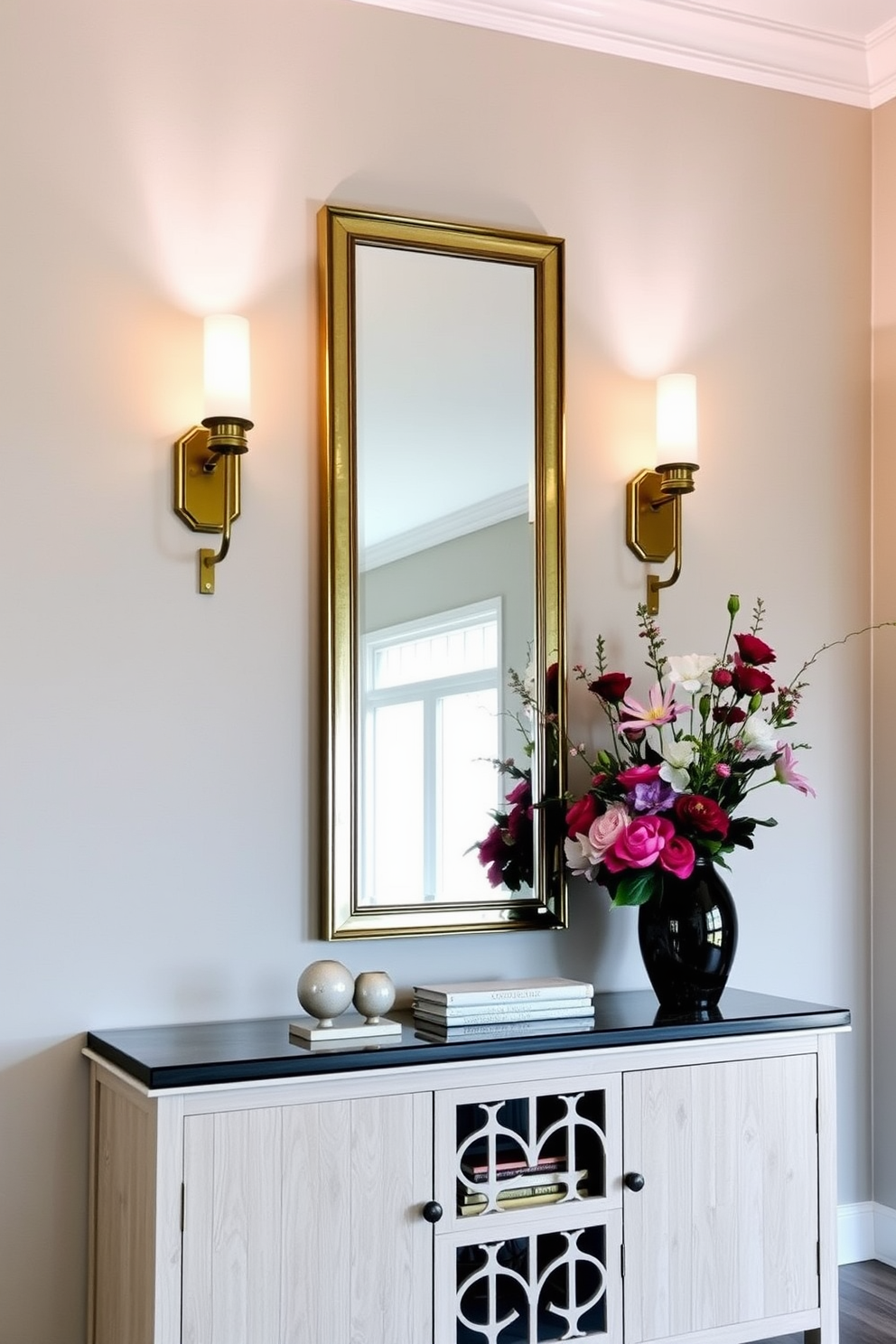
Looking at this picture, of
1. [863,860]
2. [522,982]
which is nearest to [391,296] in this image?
[522,982]

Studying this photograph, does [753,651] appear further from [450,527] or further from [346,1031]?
[346,1031]

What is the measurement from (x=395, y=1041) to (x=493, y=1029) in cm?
20

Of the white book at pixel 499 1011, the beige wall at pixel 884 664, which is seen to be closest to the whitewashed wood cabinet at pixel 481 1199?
the white book at pixel 499 1011

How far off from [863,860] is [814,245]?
4.63 ft

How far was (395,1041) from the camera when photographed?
2.26 metres

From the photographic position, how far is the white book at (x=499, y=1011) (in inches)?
93.0

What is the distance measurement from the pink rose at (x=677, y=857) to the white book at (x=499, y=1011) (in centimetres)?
28

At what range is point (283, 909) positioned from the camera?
255 centimetres

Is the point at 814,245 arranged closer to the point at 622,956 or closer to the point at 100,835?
the point at 622,956

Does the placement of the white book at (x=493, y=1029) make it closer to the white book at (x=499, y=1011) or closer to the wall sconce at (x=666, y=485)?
the white book at (x=499, y=1011)

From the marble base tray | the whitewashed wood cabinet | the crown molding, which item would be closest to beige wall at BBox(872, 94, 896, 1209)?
the whitewashed wood cabinet

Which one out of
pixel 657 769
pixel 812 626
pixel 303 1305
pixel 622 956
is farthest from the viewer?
pixel 812 626

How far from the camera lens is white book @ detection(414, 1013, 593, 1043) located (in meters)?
2.31

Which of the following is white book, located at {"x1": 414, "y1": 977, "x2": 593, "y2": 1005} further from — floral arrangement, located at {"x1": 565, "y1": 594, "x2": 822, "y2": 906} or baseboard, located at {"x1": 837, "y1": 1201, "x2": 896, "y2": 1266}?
baseboard, located at {"x1": 837, "y1": 1201, "x2": 896, "y2": 1266}
